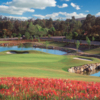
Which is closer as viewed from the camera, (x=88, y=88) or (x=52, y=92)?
(x=52, y=92)

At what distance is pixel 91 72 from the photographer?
2414 cm

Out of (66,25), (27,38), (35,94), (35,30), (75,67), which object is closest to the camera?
(35,94)

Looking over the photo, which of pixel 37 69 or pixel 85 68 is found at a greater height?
pixel 37 69

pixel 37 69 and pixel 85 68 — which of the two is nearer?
pixel 37 69

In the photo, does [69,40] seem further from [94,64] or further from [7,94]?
[7,94]

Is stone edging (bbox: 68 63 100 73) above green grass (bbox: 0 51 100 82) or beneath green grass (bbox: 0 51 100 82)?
beneath

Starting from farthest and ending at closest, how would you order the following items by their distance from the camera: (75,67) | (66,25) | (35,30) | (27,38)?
1. (66,25)
2. (35,30)
3. (27,38)
4. (75,67)

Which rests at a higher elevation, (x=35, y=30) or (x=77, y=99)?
(x=35, y=30)

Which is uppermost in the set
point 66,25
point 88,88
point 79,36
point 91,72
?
point 66,25

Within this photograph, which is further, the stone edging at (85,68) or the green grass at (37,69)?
the stone edging at (85,68)

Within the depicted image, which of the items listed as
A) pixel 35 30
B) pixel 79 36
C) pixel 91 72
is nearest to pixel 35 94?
pixel 91 72

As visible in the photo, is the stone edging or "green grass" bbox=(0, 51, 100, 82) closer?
"green grass" bbox=(0, 51, 100, 82)

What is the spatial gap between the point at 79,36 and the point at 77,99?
7465 cm

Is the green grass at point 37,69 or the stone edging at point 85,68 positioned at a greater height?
the green grass at point 37,69
